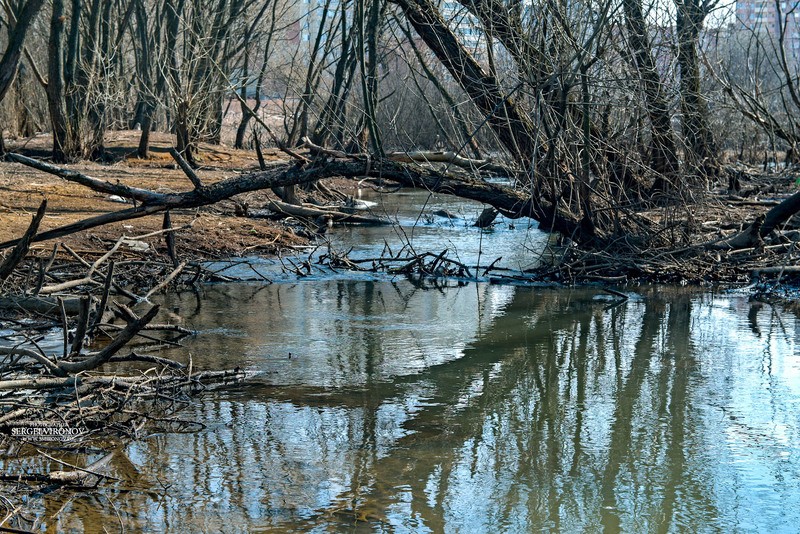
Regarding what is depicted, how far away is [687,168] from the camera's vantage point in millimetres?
10680

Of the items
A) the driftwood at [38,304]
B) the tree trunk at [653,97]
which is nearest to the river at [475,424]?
the driftwood at [38,304]

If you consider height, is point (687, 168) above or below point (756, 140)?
below

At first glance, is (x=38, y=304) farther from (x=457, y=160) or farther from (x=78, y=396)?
(x=457, y=160)

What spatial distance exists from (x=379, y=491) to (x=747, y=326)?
503 cm

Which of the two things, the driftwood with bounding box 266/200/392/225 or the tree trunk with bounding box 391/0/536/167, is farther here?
the driftwood with bounding box 266/200/392/225

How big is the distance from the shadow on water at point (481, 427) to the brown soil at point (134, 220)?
273cm

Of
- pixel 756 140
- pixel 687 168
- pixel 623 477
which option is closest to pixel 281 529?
pixel 623 477

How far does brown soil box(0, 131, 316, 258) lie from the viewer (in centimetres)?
1135

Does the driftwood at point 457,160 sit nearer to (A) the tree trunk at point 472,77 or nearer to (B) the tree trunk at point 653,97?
(A) the tree trunk at point 472,77

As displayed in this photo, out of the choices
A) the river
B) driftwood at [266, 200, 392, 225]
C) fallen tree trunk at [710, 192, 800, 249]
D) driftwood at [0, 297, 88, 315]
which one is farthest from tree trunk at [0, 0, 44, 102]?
fallen tree trunk at [710, 192, 800, 249]

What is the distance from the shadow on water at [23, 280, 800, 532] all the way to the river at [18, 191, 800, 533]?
0.02m

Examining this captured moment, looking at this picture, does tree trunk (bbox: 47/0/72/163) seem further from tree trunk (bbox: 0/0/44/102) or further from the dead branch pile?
the dead branch pile

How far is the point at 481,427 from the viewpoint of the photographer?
5.66m

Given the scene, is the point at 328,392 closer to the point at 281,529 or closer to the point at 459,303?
the point at 281,529
